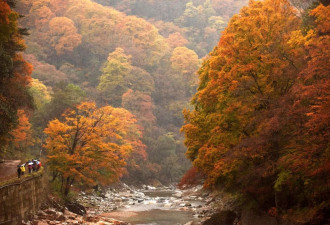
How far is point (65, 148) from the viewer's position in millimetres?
27531

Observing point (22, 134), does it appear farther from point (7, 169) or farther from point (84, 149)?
point (7, 169)

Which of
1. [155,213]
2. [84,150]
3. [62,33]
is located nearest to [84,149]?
[84,150]

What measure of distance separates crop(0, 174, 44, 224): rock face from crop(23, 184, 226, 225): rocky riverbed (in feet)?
2.52

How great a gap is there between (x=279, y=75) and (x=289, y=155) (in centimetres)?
353

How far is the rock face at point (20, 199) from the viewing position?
15578 millimetres

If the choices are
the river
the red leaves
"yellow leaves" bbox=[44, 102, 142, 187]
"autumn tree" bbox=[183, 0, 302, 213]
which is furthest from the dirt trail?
"autumn tree" bbox=[183, 0, 302, 213]

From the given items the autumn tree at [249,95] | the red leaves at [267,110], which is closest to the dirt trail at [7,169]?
the red leaves at [267,110]

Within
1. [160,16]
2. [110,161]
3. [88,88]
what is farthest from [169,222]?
[160,16]

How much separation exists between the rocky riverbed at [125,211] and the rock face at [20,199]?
769 mm

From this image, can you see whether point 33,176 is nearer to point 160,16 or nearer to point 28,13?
point 28,13

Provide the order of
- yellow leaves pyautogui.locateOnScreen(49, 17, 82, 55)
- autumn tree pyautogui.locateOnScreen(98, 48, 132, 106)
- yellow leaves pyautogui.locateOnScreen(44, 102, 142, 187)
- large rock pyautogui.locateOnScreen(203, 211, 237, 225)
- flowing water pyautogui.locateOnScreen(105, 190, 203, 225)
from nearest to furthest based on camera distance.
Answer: large rock pyautogui.locateOnScreen(203, 211, 237, 225) < flowing water pyautogui.locateOnScreen(105, 190, 203, 225) < yellow leaves pyautogui.locateOnScreen(44, 102, 142, 187) < autumn tree pyautogui.locateOnScreen(98, 48, 132, 106) < yellow leaves pyautogui.locateOnScreen(49, 17, 82, 55)

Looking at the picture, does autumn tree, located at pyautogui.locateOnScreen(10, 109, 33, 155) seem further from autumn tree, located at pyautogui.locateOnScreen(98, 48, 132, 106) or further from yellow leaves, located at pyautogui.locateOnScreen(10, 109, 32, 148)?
autumn tree, located at pyautogui.locateOnScreen(98, 48, 132, 106)

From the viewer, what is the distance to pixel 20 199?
17.8 m

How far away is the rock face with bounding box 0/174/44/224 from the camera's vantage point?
1558 centimetres
